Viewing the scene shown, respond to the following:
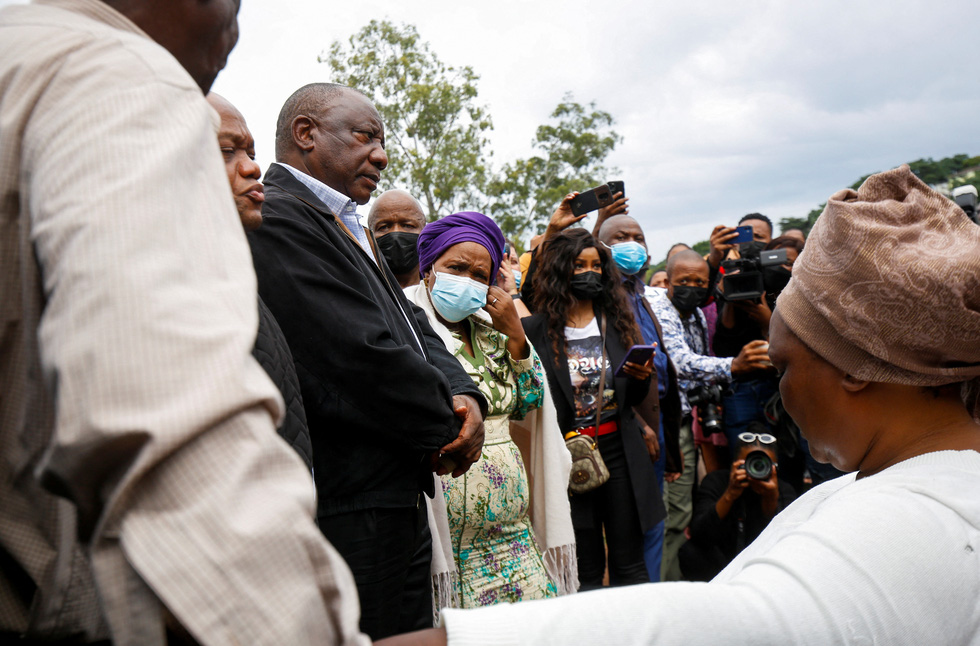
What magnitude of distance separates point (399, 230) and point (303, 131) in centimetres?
157

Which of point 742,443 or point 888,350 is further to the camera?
point 742,443

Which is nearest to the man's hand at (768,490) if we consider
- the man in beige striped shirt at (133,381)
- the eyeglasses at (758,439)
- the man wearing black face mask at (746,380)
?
the eyeglasses at (758,439)

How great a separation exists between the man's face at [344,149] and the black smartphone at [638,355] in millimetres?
1993

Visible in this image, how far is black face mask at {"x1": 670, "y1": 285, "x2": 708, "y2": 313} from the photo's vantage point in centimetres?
585

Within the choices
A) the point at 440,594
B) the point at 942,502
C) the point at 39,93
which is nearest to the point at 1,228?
the point at 39,93

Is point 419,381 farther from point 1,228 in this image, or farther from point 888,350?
point 1,228

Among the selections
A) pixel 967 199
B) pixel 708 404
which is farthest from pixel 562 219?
pixel 967 199

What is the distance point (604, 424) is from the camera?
4.33 metres

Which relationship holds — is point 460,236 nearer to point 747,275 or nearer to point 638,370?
point 638,370

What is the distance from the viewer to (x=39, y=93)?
770mm

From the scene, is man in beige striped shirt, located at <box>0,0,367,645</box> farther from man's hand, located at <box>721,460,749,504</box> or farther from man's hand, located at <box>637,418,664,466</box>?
man's hand, located at <box>637,418,664,466</box>

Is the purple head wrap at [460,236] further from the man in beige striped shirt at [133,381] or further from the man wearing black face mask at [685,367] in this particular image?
the man in beige striped shirt at [133,381]

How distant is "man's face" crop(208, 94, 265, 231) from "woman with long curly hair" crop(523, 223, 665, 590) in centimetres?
246

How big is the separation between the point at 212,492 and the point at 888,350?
124cm
